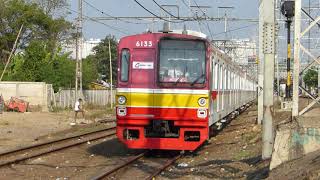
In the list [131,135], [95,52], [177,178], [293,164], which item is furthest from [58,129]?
[95,52]

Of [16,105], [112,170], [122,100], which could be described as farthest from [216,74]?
[16,105]

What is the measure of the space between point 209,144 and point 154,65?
188 inches

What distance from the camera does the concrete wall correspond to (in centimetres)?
4059

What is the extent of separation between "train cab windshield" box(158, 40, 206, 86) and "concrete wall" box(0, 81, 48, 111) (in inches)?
1103

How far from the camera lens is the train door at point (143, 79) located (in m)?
13.7

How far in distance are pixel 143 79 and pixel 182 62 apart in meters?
1.03

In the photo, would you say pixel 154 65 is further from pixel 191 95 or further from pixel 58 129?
pixel 58 129

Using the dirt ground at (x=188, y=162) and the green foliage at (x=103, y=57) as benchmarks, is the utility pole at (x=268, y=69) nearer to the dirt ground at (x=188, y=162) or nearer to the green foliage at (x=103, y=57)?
the dirt ground at (x=188, y=162)

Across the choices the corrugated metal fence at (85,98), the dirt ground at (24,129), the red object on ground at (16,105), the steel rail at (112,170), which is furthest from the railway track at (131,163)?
the corrugated metal fence at (85,98)

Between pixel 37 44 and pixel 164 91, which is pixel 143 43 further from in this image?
pixel 37 44

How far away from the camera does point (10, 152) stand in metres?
15.6

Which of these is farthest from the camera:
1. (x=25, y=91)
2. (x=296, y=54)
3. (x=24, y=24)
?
(x=24, y=24)

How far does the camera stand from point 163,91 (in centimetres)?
1364

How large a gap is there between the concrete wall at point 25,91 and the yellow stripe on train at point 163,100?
91.8ft
